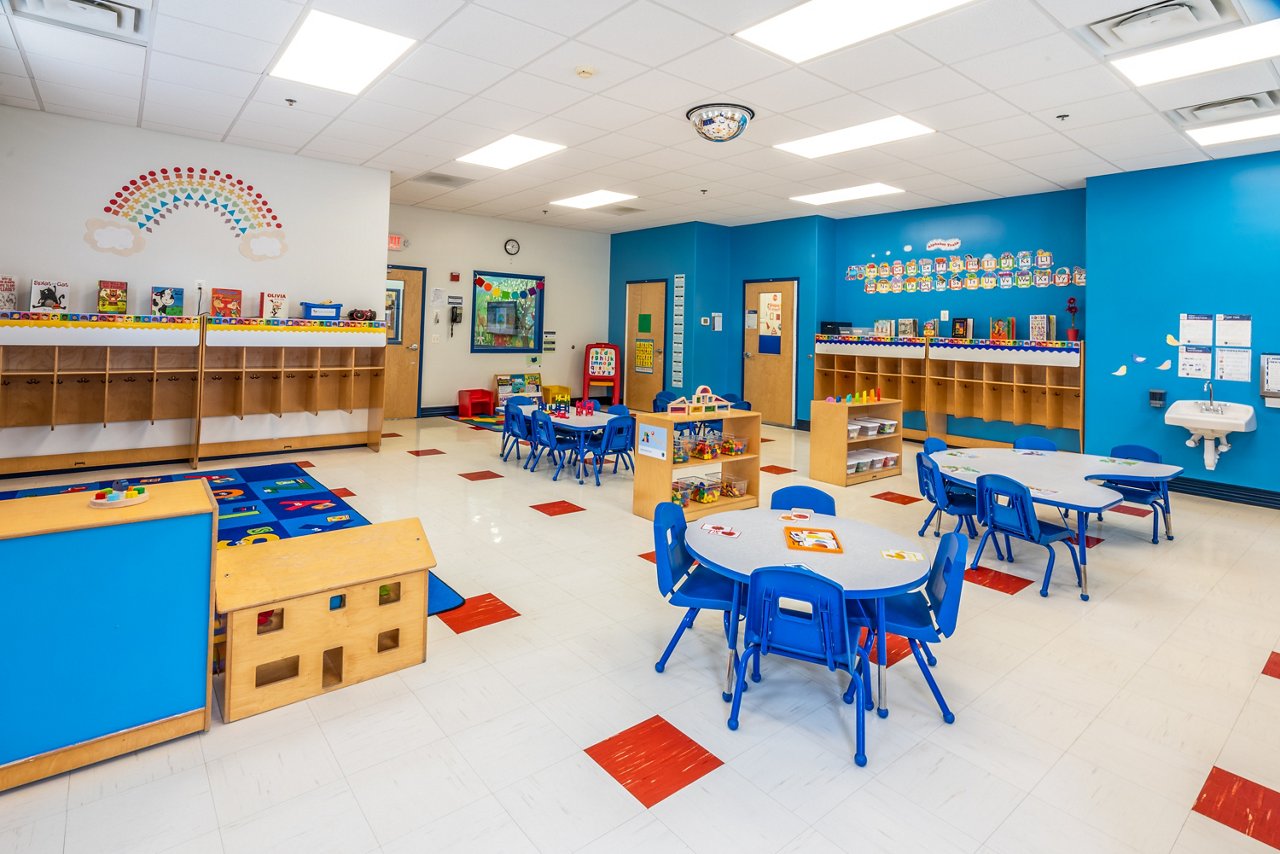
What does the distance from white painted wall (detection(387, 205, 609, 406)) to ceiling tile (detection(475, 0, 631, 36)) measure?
22.4 ft

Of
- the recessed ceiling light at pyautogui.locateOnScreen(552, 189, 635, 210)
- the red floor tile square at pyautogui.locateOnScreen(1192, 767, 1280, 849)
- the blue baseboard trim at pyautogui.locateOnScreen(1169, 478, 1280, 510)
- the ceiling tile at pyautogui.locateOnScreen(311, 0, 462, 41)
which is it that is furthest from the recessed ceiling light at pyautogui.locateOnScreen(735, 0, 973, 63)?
the blue baseboard trim at pyautogui.locateOnScreen(1169, 478, 1280, 510)

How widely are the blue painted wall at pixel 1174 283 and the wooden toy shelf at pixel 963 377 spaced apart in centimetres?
47

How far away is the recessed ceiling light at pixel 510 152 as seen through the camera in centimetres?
659

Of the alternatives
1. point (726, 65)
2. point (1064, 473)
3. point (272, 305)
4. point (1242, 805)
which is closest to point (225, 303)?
point (272, 305)

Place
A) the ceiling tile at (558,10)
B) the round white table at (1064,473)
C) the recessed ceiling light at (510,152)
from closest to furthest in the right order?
the ceiling tile at (558,10)
the round white table at (1064,473)
the recessed ceiling light at (510,152)

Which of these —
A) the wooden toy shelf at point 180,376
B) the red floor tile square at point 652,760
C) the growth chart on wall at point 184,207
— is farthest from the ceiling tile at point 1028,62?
the growth chart on wall at point 184,207

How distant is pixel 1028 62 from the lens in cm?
435

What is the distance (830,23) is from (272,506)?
5.26 meters

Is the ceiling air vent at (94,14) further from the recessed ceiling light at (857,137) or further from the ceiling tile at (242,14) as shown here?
the recessed ceiling light at (857,137)

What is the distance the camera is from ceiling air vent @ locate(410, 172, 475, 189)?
805 cm

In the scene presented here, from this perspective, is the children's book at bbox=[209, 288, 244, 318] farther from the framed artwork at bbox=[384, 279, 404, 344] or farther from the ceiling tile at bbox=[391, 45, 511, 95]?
the framed artwork at bbox=[384, 279, 404, 344]

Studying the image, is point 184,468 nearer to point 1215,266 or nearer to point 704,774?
point 704,774

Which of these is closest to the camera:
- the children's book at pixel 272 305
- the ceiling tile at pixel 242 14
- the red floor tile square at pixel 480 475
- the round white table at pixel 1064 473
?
the ceiling tile at pixel 242 14

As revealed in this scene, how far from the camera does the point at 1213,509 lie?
611 centimetres
